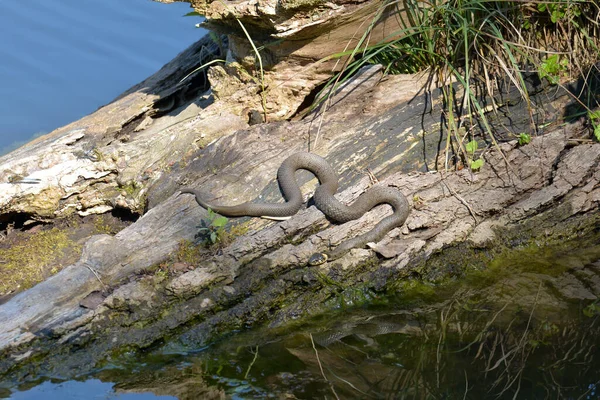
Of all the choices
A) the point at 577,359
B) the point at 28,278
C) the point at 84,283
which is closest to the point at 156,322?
the point at 84,283

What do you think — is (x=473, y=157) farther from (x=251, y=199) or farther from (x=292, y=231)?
(x=251, y=199)

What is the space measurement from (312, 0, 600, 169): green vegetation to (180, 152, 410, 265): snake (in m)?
0.68

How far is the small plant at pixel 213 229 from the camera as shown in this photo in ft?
16.0

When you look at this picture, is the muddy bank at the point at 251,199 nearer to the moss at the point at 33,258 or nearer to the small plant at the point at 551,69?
the small plant at the point at 551,69

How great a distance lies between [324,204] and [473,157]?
4.55 feet

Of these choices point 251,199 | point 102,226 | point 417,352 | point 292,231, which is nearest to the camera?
point 417,352

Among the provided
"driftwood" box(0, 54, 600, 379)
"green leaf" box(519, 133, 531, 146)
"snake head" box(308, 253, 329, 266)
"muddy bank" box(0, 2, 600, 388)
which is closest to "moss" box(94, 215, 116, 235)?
"muddy bank" box(0, 2, 600, 388)

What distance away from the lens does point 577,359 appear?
374 centimetres

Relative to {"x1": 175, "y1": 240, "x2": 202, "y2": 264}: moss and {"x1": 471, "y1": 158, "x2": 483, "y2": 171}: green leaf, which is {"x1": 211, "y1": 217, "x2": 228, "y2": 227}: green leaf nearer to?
{"x1": 175, "y1": 240, "x2": 202, "y2": 264}: moss

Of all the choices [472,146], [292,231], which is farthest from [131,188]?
[472,146]

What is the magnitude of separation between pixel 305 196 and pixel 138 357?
1.89m

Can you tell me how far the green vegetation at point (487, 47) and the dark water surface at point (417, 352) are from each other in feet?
3.99

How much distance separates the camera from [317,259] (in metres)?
4.66

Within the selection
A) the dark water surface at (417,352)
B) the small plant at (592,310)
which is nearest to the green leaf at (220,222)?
the dark water surface at (417,352)
